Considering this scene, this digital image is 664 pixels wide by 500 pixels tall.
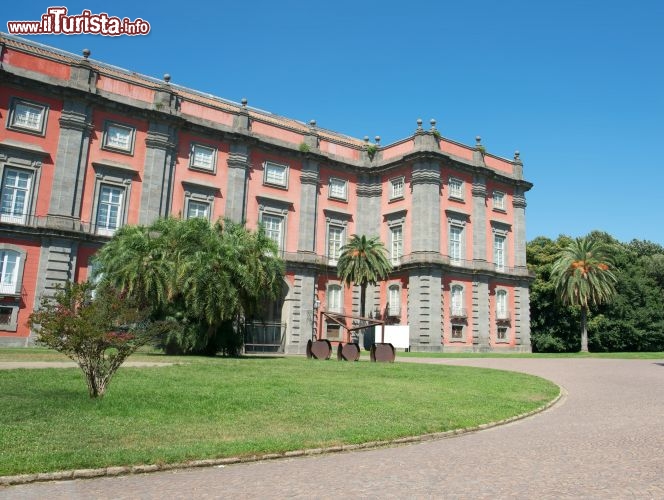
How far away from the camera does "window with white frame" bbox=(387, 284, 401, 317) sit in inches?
1474

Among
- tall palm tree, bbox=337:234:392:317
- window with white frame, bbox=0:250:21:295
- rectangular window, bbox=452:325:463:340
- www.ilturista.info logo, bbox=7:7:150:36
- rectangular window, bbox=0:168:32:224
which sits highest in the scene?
www.ilturista.info logo, bbox=7:7:150:36

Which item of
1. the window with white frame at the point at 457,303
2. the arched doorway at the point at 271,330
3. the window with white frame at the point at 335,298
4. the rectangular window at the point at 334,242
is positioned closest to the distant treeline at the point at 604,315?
the window with white frame at the point at 457,303

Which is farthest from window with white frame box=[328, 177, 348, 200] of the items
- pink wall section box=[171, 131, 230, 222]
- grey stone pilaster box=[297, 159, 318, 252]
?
pink wall section box=[171, 131, 230, 222]

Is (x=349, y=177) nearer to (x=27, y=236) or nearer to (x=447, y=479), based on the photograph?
(x=27, y=236)

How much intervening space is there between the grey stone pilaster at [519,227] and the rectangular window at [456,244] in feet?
19.4

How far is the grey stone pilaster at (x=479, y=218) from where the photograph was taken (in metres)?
Answer: 39.6

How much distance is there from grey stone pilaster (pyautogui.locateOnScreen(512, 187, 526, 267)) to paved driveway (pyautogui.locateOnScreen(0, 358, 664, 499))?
34.2 meters

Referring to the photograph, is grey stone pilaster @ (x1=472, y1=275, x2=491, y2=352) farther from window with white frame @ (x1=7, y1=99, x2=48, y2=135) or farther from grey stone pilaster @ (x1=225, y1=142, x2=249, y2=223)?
window with white frame @ (x1=7, y1=99, x2=48, y2=135)

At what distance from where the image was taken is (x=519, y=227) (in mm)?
42781

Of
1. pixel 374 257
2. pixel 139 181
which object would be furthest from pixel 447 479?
pixel 139 181

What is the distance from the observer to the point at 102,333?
9.78 meters

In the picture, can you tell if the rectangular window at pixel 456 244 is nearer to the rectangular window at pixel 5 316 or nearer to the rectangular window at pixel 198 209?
the rectangular window at pixel 198 209

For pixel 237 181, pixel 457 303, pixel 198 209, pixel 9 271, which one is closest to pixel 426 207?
pixel 457 303

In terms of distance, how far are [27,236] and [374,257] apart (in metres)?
19.3
